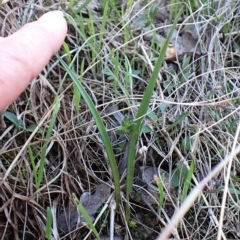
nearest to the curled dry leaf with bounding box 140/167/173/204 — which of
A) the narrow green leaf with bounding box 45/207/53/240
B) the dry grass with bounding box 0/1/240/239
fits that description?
the dry grass with bounding box 0/1/240/239

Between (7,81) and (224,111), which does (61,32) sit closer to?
(7,81)

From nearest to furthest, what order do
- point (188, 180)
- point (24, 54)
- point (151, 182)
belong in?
point (24, 54) → point (188, 180) → point (151, 182)

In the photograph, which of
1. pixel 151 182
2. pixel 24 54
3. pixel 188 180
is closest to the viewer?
pixel 24 54

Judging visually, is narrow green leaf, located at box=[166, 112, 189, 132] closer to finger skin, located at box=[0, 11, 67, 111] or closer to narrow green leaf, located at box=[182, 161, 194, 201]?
narrow green leaf, located at box=[182, 161, 194, 201]

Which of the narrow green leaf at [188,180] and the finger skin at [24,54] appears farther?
the narrow green leaf at [188,180]

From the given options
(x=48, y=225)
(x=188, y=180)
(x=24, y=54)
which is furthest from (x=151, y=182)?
(x=24, y=54)

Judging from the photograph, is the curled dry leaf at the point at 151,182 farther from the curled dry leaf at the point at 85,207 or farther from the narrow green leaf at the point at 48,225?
the narrow green leaf at the point at 48,225

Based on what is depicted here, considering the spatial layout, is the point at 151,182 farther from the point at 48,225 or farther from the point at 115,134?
the point at 48,225

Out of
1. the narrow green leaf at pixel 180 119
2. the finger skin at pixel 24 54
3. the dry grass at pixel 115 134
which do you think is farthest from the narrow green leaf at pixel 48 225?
the narrow green leaf at pixel 180 119
